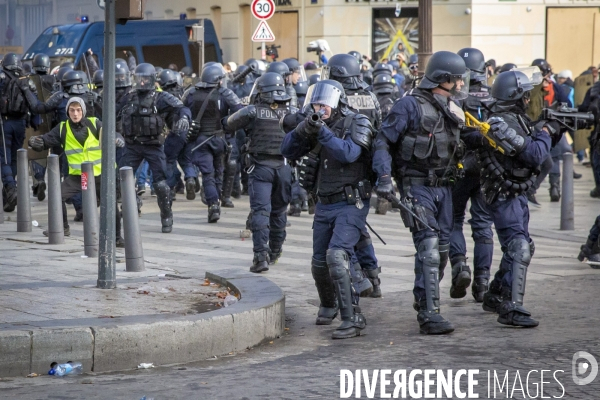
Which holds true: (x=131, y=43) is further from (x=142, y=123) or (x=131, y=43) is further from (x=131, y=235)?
(x=131, y=235)

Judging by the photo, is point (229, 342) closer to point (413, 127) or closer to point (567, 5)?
point (413, 127)

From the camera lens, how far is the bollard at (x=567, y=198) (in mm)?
12664

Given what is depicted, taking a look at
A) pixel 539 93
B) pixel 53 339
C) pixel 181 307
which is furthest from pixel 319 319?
pixel 539 93

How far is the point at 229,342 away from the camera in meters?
7.03

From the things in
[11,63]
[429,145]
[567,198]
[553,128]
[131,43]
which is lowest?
[567,198]

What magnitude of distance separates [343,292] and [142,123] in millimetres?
5724

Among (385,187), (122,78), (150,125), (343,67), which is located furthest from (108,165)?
(122,78)

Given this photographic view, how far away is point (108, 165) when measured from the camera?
27.4 feet

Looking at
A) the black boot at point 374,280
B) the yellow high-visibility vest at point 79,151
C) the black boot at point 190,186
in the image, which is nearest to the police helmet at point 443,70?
the black boot at point 374,280

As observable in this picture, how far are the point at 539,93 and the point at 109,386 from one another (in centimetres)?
1124

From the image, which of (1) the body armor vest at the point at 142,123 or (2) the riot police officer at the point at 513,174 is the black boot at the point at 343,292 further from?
(1) the body armor vest at the point at 142,123

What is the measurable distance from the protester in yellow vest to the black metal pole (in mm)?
3090

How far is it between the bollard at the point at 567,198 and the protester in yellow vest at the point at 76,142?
16.4 feet

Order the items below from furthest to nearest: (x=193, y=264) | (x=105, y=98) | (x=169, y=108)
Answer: (x=169, y=108), (x=193, y=264), (x=105, y=98)
